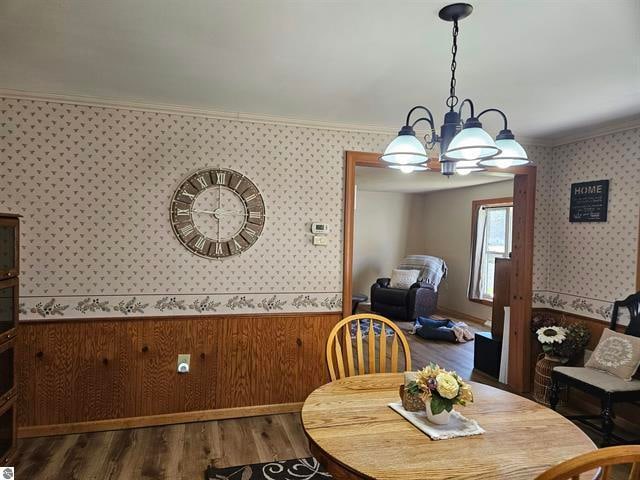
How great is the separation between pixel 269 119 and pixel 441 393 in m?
2.49

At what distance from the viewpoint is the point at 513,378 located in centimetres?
395

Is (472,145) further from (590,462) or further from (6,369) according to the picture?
(6,369)

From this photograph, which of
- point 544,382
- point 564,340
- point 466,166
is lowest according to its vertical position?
point 544,382

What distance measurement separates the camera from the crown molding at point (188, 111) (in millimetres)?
2838

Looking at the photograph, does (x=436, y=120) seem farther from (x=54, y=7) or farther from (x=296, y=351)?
(x=54, y=7)

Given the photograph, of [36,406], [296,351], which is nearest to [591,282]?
[296,351]

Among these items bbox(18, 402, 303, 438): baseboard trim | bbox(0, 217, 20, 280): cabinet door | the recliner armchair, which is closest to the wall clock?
bbox(0, 217, 20, 280): cabinet door

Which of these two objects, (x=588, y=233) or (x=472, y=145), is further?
(x=588, y=233)

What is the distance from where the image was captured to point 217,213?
3.21 m

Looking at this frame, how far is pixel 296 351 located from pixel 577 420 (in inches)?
88.6

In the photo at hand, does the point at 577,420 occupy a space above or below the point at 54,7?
below

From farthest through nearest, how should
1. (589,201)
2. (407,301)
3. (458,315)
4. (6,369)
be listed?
(458,315)
(407,301)
(589,201)
(6,369)

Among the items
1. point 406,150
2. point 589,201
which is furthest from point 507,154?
point 589,201

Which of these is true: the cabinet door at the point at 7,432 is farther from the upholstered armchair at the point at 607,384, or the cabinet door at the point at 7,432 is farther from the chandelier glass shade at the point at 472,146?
the upholstered armchair at the point at 607,384
